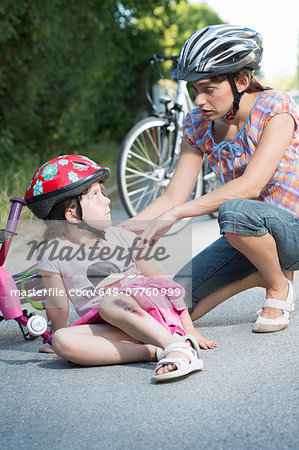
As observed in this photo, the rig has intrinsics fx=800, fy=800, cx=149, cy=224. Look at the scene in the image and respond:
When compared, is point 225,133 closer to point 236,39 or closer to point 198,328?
point 236,39

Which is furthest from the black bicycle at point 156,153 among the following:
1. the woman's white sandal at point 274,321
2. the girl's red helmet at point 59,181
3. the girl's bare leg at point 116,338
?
the girl's bare leg at point 116,338

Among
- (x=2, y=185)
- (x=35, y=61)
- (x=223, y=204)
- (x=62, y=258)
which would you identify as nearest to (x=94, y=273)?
(x=62, y=258)

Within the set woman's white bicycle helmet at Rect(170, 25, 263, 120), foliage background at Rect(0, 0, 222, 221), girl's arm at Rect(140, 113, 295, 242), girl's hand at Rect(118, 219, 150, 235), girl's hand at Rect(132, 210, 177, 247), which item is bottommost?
foliage background at Rect(0, 0, 222, 221)

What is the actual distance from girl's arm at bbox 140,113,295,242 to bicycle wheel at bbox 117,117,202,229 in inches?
134

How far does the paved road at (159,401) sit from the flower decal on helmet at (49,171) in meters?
0.93

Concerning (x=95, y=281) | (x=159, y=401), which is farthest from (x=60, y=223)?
(x=159, y=401)

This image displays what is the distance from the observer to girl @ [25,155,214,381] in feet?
A: 12.2

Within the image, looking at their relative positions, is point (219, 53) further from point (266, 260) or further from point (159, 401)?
point (159, 401)

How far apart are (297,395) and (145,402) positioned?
1.99ft

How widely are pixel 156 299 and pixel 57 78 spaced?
33.4 ft

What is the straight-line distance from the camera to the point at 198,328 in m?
4.50

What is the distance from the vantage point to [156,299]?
380 cm

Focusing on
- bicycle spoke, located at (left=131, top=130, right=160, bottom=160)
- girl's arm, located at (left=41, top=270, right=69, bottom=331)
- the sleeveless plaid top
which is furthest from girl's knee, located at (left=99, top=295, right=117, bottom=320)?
bicycle spoke, located at (left=131, top=130, right=160, bottom=160)

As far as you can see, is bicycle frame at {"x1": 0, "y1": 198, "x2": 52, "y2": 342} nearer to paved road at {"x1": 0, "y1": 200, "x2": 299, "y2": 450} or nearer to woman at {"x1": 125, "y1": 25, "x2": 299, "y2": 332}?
paved road at {"x1": 0, "y1": 200, "x2": 299, "y2": 450}
